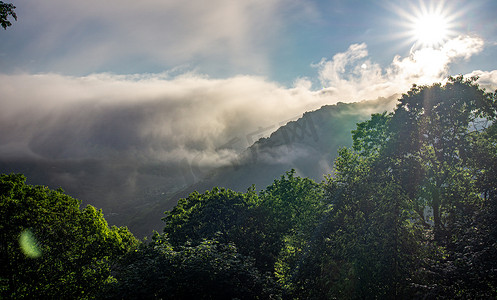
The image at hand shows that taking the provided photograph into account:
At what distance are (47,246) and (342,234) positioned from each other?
26363 mm

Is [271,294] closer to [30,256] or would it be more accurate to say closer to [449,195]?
[449,195]

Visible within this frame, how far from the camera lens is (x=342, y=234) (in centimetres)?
1827

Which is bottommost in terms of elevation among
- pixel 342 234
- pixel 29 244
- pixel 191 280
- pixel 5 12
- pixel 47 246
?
pixel 47 246

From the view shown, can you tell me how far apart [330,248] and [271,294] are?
587cm

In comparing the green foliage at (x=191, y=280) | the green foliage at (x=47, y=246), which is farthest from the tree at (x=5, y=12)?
the green foliage at (x=47, y=246)

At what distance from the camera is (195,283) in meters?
12.6

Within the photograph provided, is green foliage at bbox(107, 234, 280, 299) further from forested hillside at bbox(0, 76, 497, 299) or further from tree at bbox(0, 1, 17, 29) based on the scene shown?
tree at bbox(0, 1, 17, 29)

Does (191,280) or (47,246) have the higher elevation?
(191,280)

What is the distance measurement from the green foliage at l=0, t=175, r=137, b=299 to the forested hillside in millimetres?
97

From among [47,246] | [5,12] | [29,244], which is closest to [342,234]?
[5,12]

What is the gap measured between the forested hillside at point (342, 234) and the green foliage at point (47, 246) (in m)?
0.10

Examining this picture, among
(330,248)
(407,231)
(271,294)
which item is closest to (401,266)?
A: (407,231)

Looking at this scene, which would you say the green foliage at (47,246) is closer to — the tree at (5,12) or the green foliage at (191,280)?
the green foliage at (191,280)

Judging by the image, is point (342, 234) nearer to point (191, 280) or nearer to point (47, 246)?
point (191, 280)
